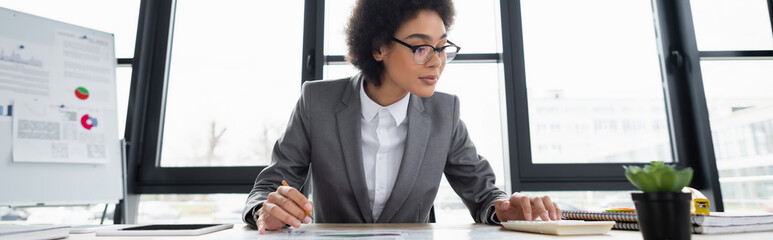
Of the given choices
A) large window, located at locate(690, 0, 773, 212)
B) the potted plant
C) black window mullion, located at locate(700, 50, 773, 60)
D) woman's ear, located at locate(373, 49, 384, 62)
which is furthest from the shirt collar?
black window mullion, located at locate(700, 50, 773, 60)

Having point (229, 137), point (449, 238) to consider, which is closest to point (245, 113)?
point (229, 137)

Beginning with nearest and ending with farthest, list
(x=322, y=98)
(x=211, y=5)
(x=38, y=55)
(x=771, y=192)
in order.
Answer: (x=322, y=98) < (x=38, y=55) < (x=771, y=192) < (x=211, y=5)

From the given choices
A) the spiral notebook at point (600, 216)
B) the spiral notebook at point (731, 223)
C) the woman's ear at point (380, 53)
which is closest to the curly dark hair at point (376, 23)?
the woman's ear at point (380, 53)

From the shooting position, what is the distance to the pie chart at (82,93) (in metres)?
2.04

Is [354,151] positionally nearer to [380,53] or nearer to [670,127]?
[380,53]

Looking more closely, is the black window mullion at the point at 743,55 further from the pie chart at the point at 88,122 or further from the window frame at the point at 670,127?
the pie chart at the point at 88,122

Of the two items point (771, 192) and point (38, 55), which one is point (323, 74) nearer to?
point (38, 55)

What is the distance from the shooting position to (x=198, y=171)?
7.66 feet

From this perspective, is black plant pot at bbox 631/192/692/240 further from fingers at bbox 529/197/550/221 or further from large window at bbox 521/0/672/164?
large window at bbox 521/0/672/164

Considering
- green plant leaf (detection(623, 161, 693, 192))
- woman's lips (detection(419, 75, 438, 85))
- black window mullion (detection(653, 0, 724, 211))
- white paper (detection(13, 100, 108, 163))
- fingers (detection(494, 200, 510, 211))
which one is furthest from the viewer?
black window mullion (detection(653, 0, 724, 211))

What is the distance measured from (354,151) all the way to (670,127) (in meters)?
2.00

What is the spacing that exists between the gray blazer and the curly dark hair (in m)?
0.11

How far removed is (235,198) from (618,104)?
222cm

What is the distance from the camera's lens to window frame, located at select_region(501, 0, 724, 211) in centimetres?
227
